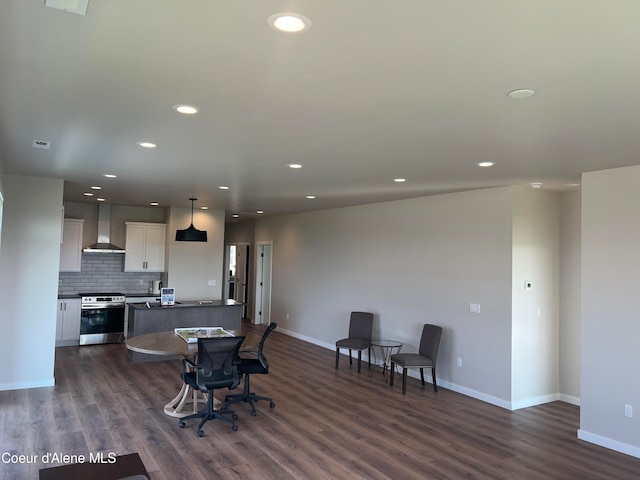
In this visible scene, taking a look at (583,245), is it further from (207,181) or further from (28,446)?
(28,446)

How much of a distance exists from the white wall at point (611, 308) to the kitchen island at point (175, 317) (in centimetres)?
532

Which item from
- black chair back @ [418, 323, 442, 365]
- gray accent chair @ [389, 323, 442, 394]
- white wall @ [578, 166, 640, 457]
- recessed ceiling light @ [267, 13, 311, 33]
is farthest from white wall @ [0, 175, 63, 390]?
white wall @ [578, 166, 640, 457]

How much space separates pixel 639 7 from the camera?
1552 millimetres

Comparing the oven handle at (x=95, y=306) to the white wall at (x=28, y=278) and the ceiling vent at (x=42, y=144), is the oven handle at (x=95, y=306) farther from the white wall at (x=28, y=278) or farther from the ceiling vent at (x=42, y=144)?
the ceiling vent at (x=42, y=144)

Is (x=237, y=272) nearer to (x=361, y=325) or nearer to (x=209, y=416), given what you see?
(x=361, y=325)

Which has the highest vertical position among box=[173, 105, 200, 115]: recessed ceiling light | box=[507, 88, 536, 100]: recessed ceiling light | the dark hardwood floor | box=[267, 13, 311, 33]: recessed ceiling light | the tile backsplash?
box=[173, 105, 200, 115]: recessed ceiling light

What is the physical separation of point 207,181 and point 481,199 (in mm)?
3509

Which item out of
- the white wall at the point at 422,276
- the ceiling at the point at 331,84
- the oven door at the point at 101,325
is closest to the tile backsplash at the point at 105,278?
the oven door at the point at 101,325

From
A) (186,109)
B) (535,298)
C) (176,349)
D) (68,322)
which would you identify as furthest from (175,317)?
(535,298)

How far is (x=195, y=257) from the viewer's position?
8969 millimetres

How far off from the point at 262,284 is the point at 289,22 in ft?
31.8

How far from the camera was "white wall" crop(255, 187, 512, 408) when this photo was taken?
546 cm

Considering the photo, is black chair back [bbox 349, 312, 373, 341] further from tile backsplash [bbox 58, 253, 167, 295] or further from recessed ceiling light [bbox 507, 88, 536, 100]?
recessed ceiling light [bbox 507, 88, 536, 100]

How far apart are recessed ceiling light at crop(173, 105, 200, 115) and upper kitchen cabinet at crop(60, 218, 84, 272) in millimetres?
6413
